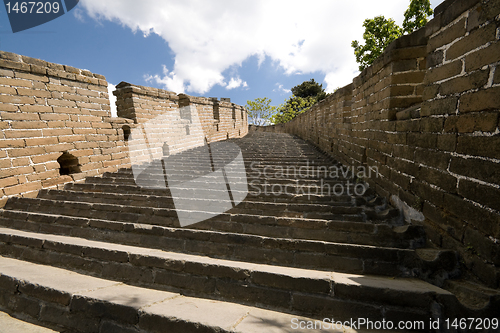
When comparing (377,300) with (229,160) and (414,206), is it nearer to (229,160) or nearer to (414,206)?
(414,206)

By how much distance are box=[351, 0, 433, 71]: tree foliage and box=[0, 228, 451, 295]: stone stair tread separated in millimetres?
16121

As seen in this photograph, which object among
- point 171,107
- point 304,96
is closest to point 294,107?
point 304,96

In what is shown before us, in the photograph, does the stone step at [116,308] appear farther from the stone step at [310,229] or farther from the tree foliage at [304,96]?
the tree foliage at [304,96]

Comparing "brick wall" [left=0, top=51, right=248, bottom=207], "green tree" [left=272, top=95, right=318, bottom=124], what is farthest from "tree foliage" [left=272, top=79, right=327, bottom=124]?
"brick wall" [left=0, top=51, right=248, bottom=207]

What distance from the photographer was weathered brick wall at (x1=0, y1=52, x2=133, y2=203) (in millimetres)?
3945

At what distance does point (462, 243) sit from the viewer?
5.53 ft

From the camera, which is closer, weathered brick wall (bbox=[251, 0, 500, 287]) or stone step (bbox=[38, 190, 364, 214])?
weathered brick wall (bbox=[251, 0, 500, 287])

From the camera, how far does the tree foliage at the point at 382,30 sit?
45.2 ft

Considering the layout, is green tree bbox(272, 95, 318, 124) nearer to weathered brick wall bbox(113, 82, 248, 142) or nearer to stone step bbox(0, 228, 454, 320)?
weathered brick wall bbox(113, 82, 248, 142)

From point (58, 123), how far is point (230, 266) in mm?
5041

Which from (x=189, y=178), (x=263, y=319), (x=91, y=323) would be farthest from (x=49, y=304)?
(x=189, y=178)

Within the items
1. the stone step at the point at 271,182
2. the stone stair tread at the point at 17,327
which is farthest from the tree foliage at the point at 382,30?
the stone stair tread at the point at 17,327

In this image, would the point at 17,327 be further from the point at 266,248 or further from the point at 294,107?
the point at 294,107

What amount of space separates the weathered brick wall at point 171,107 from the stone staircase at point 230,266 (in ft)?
11.0
